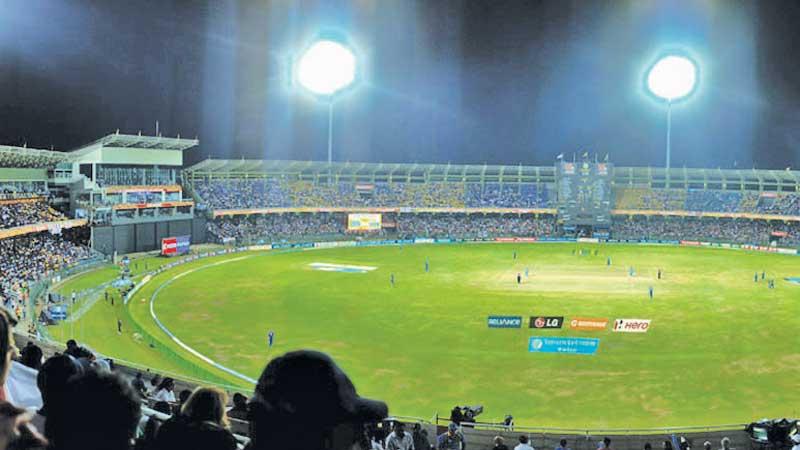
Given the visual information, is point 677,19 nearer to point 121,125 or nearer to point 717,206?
point 717,206

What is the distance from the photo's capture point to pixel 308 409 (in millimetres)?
2455

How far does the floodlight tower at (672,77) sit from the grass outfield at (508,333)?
35559mm

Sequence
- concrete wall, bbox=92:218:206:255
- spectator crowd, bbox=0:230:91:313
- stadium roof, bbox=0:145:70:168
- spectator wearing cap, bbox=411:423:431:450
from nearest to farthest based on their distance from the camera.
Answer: spectator wearing cap, bbox=411:423:431:450, spectator crowd, bbox=0:230:91:313, stadium roof, bbox=0:145:70:168, concrete wall, bbox=92:218:206:255

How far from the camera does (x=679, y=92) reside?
308ft

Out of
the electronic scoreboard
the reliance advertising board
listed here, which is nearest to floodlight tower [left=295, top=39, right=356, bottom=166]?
the reliance advertising board

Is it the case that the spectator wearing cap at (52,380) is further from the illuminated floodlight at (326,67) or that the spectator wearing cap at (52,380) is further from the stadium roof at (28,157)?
the illuminated floodlight at (326,67)

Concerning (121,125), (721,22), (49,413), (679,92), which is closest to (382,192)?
(121,125)

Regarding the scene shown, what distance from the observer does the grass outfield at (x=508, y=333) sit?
25391mm

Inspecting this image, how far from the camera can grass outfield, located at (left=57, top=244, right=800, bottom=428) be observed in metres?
25.4

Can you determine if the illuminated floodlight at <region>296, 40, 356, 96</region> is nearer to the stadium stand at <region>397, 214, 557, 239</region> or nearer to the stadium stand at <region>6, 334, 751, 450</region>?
the stadium stand at <region>397, 214, 557, 239</region>

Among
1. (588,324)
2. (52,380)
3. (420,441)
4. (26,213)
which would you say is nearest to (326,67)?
(26,213)

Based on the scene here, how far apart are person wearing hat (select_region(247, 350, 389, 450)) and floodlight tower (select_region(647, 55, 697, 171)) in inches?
3833

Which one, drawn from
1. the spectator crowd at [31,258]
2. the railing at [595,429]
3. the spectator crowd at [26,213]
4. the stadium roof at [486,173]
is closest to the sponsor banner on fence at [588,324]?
the railing at [595,429]

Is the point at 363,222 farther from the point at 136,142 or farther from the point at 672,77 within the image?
the point at 672,77
